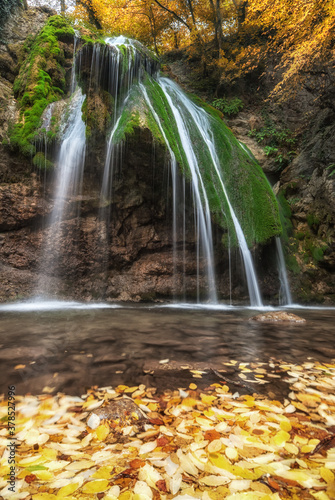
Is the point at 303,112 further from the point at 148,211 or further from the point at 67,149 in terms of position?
the point at 67,149

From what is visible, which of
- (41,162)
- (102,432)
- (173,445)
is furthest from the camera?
(41,162)

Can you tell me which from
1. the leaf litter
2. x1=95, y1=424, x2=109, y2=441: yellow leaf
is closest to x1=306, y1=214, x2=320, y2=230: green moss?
the leaf litter

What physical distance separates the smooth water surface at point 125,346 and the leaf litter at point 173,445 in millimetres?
344

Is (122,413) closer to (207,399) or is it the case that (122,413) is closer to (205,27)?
(207,399)

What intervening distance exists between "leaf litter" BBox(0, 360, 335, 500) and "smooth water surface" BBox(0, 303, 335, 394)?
344 mm

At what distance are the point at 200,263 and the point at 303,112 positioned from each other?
11.0 metres

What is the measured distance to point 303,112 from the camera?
1361 centimetres

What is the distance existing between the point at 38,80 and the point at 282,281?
10.7m

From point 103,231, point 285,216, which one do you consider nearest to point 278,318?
point 103,231

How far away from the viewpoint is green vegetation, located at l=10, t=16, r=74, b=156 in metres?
7.77

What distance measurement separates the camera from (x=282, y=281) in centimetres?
895

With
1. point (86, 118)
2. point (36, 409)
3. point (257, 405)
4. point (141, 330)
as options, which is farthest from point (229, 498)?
point (86, 118)

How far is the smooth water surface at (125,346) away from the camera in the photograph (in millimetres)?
2262

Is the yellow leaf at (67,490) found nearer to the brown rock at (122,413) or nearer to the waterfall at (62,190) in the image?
the brown rock at (122,413)
